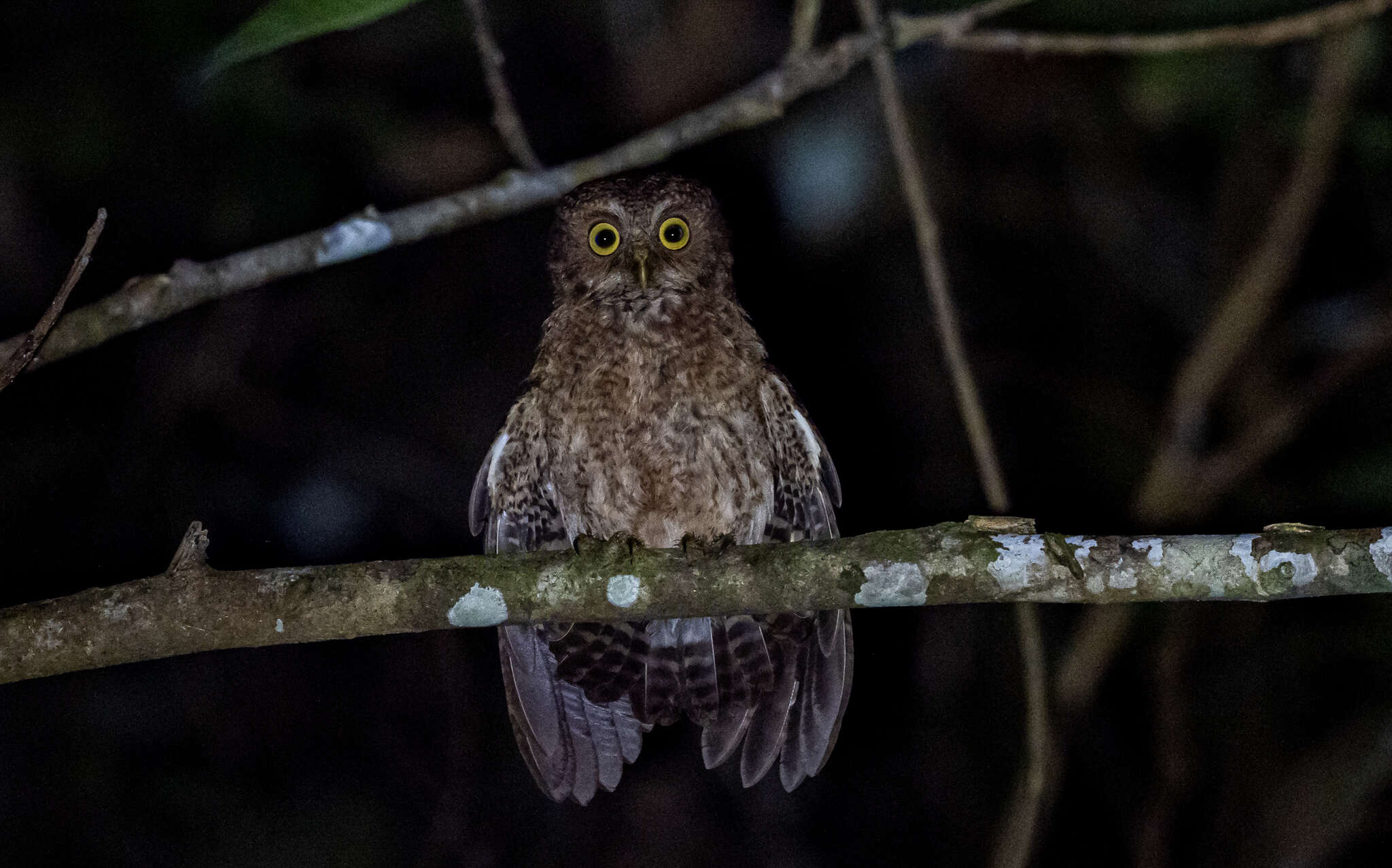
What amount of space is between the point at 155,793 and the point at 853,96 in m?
4.00

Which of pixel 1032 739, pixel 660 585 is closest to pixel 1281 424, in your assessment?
pixel 1032 739

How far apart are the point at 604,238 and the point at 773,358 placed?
1971 millimetres

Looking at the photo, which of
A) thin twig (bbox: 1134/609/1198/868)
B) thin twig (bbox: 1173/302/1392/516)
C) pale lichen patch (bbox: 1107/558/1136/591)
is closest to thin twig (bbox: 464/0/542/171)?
pale lichen patch (bbox: 1107/558/1136/591)

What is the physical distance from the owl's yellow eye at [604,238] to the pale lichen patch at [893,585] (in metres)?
1.56

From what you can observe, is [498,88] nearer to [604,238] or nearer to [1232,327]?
[604,238]

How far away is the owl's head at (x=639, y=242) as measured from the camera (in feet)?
11.7

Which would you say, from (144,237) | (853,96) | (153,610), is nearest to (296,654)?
(144,237)

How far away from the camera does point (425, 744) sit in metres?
5.08

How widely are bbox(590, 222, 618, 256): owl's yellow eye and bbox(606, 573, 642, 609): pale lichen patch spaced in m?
1.36

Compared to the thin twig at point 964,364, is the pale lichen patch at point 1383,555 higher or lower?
lower

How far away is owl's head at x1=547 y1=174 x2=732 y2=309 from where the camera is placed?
3.56 m

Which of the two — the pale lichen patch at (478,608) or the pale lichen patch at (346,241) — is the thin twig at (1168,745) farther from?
the pale lichen patch at (346,241)

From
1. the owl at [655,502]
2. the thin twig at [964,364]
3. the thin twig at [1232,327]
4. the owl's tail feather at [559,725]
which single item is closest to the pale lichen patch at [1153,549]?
the thin twig at [964,364]

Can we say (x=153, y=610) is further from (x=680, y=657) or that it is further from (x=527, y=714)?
(x=680, y=657)
